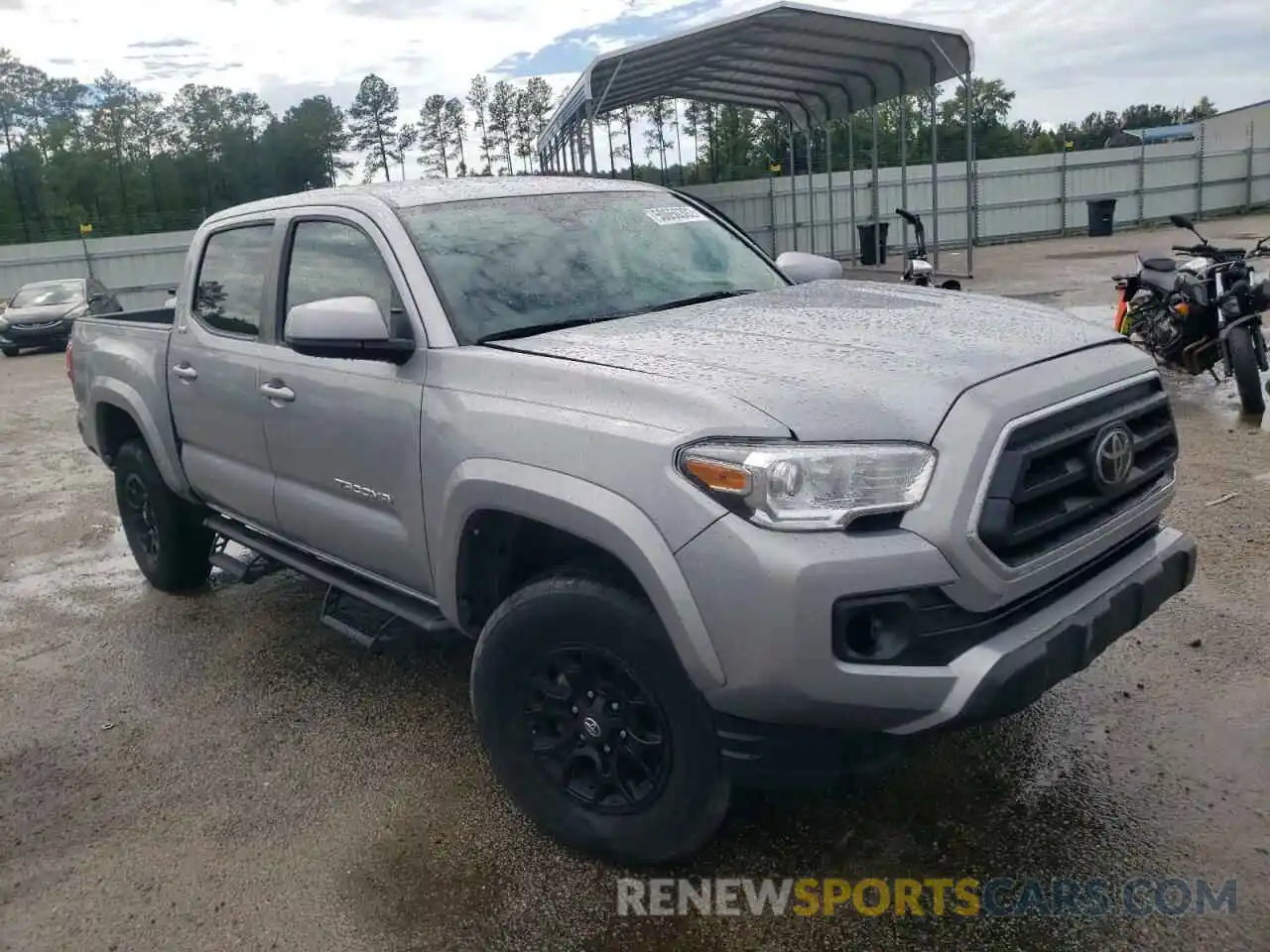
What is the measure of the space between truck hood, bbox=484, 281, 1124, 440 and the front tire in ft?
2.08

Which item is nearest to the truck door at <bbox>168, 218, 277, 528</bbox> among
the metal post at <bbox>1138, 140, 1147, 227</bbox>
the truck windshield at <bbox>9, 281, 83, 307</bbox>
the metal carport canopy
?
the metal carport canopy

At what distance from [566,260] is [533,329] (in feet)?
1.45

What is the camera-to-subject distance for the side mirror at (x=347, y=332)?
324 centimetres

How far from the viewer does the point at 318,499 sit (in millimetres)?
3879

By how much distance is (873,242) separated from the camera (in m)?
21.0

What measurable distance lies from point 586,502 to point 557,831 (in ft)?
3.37

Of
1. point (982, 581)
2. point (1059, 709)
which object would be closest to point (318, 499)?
point (982, 581)

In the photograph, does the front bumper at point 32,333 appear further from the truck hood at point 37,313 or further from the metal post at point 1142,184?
the metal post at point 1142,184

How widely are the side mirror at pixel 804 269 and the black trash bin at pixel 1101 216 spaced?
24.2m

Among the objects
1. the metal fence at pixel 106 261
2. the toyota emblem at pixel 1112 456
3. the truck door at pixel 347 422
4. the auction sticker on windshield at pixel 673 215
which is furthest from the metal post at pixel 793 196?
the toyota emblem at pixel 1112 456

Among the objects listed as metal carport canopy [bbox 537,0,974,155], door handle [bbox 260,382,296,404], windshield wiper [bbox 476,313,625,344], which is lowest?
door handle [bbox 260,382,296,404]

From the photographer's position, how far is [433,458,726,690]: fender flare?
2.51 m

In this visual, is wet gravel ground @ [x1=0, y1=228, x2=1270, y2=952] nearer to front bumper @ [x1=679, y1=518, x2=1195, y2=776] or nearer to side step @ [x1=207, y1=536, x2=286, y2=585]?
side step @ [x1=207, y1=536, x2=286, y2=585]

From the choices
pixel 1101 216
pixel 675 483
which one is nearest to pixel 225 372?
pixel 675 483
